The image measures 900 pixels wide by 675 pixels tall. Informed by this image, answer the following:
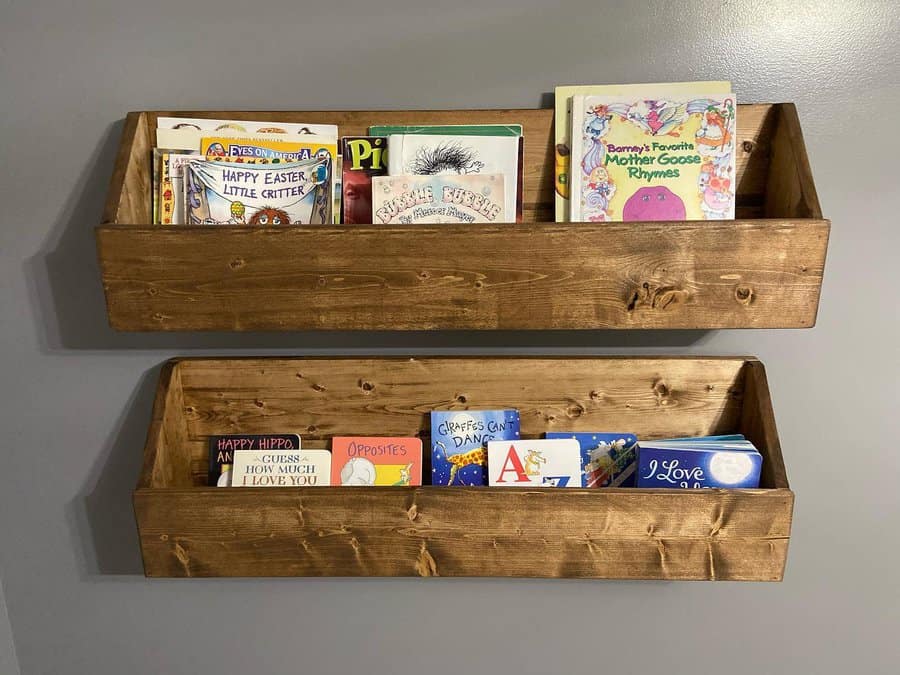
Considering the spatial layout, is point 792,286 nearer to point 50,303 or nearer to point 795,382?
point 795,382

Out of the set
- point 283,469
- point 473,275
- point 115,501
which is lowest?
point 115,501

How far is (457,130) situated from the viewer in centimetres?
132

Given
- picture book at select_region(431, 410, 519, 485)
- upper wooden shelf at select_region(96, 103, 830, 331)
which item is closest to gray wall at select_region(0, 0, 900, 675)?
picture book at select_region(431, 410, 519, 485)

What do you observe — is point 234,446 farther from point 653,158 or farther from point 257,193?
point 653,158

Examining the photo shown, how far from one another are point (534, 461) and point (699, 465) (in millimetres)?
267

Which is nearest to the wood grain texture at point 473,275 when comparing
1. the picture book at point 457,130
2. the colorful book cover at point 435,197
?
the colorful book cover at point 435,197

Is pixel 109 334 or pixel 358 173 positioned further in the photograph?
pixel 109 334

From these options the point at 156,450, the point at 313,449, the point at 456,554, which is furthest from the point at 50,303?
the point at 456,554

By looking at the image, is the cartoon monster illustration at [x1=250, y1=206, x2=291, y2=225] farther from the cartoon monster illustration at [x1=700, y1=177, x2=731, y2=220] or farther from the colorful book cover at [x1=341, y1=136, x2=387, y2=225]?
the cartoon monster illustration at [x1=700, y1=177, x2=731, y2=220]

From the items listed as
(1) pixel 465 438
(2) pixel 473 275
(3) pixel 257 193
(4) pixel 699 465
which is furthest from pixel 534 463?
(3) pixel 257 193

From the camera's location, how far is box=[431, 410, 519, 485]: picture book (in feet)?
4.58

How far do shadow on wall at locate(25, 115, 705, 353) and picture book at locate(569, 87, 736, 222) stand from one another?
0.24m

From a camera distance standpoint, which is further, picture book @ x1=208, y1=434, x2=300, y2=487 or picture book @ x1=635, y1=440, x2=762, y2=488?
picture book @ x1=208, y1=434, x2=300, y2=487

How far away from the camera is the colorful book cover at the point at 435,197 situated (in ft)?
4.15
